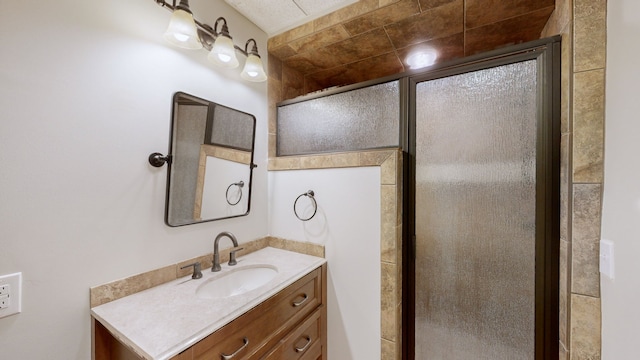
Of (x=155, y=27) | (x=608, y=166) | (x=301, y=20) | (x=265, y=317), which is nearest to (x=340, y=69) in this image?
(x=301, y=20)

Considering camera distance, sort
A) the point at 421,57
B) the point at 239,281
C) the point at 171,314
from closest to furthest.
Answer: the point at 171,314, the point at 239,281, the point at 421,57

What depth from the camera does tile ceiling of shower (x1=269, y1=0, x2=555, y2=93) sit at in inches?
50.9

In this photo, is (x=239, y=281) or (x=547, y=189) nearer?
(x=547, y=189)

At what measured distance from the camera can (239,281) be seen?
55.2 inches

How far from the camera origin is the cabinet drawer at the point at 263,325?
0.86 m

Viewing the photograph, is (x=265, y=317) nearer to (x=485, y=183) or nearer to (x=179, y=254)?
(x=179, y=254)

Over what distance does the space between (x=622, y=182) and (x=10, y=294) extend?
2.02m

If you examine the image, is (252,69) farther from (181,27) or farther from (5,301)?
(5,301)

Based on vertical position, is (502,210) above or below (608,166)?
Result: below

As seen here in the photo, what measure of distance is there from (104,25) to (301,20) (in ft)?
3.44

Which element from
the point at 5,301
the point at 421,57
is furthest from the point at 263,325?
the point at 421,57

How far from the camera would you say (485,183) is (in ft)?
3.84

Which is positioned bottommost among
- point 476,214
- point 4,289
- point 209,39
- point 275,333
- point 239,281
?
point 275,333

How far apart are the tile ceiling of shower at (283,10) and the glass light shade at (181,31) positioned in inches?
19.3
